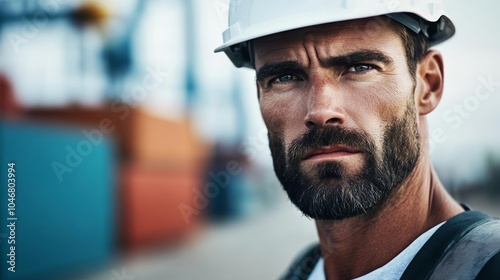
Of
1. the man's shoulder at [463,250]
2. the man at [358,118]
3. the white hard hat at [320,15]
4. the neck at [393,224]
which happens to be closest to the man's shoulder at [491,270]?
the man's shoulder at [463,250]

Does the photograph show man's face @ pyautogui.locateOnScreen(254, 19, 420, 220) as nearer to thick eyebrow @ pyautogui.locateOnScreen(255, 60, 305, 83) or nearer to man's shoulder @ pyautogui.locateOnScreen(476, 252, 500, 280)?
thick eyebrow @ pyautogui.locateOnScreen(255, 60, 305, 83)

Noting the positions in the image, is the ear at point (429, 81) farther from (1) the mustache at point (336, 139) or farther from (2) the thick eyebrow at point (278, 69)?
(2) the thick eyebrow at point (278, 69)

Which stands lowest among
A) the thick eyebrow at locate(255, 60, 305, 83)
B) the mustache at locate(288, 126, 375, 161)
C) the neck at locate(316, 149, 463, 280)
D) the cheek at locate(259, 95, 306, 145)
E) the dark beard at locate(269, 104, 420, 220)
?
the neck at locate(316, 149, 463, 280)

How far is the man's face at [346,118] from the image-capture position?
182cm

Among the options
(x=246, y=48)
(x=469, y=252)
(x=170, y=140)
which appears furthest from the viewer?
(x=170, y=140)

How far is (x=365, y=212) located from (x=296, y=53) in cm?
57

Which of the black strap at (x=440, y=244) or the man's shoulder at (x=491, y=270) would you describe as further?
the black strap at (x=440, y=244)

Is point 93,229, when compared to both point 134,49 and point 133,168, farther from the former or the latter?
point 134,49

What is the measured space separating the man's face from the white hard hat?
52 millimetres

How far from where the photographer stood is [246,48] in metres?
2.47

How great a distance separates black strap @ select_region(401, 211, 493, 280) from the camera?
1556 millimetres

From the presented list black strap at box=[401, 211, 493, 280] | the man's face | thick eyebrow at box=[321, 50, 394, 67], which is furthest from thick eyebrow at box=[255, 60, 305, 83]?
black strap at box=[401, 211, 493, 280]

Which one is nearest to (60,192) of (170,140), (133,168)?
(133,168)

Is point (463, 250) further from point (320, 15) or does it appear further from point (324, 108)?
point (320, 15)
